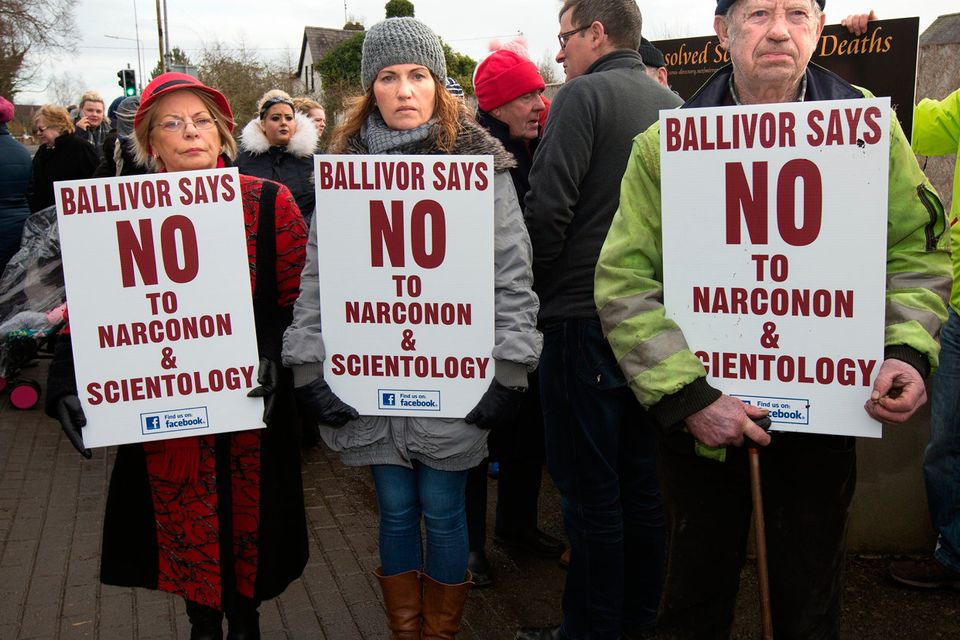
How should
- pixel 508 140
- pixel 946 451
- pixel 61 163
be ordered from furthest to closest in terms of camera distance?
pixel 61 163 → pixel 508 140 → pixel 946 451

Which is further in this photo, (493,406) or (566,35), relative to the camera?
(566,35)

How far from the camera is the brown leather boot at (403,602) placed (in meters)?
2.76

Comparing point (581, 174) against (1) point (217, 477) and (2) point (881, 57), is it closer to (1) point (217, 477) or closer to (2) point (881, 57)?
(1) point (217, 477)

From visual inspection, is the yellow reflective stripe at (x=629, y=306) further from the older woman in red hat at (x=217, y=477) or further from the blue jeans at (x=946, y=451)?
the blue jeans at (x=946, y=451)

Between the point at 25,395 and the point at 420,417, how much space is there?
522cm

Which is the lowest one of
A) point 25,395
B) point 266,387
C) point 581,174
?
point 25,395

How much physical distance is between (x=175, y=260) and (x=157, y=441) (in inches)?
24.5

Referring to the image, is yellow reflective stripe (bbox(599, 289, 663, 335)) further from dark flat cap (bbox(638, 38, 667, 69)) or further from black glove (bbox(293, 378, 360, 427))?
dark flat cap (bbox(638, 38, 667, 69))

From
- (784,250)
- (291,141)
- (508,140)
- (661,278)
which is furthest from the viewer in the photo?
(291,141)

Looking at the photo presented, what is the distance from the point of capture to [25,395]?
665 centimetres

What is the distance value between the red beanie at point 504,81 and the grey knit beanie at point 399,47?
113 cm

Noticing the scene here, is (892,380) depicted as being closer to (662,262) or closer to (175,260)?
(662,262)

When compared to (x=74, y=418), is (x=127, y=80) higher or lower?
higher

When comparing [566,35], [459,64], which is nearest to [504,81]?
[566,35]
